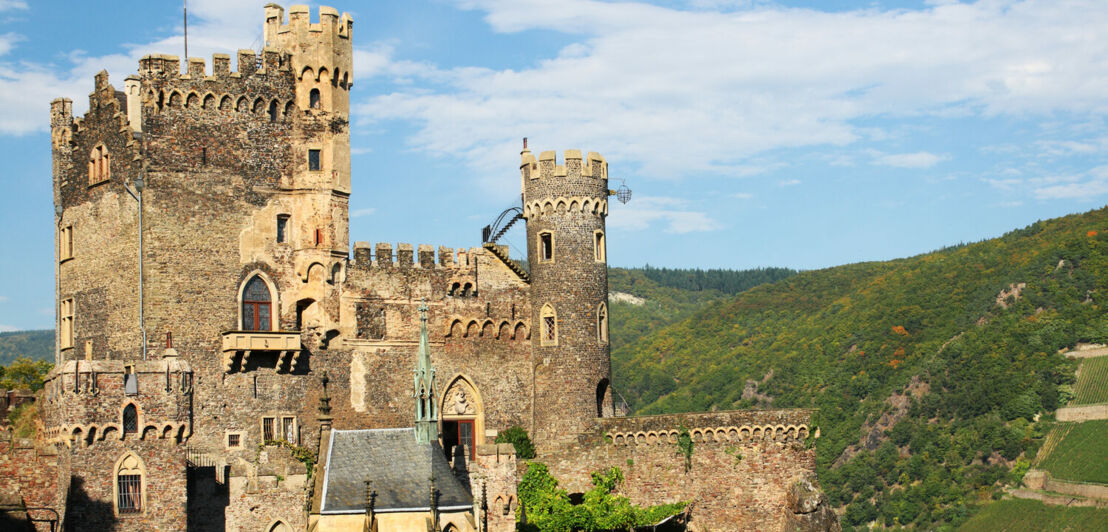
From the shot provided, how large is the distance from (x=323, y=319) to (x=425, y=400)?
5.88 m

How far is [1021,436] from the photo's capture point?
84250 mm

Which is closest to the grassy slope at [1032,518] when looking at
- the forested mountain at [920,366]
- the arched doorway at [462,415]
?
the forested mountain at [920,366]

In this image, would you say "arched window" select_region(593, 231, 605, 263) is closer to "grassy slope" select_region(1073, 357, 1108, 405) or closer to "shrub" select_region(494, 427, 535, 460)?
"shrub" select_region(494, 427, 535, 460)

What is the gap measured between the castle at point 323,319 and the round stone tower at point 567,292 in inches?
2.9

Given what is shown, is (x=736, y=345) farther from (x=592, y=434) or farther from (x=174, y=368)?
(x=174, y=368)

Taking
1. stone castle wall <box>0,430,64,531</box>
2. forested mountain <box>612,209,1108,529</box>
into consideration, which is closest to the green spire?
stone castle wall <box>0,430,64,531</box>

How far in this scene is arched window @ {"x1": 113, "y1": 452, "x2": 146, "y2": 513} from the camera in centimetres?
3366

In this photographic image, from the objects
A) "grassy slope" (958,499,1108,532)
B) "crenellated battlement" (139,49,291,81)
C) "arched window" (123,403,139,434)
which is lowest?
"grassy slope" (958,499,1108,532)

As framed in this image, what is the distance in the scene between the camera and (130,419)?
1347 inches

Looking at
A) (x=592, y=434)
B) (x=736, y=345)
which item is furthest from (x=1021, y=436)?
(x=592, y=434)

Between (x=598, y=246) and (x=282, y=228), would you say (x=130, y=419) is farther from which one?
(x=598, y=246)

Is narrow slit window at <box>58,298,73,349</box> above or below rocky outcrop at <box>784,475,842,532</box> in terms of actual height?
above

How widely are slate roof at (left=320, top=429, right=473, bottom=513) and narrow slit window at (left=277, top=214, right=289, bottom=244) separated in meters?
7.64

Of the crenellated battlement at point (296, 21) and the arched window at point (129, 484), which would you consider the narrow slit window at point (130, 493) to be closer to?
the arched window at point (129, 484)
